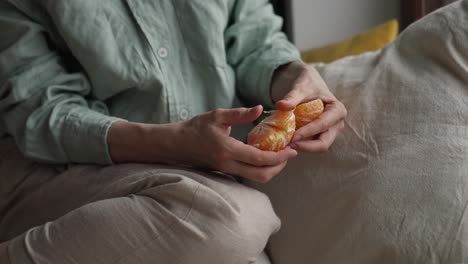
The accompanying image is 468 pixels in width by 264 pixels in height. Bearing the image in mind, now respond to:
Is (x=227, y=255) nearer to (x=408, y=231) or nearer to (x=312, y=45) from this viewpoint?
(x=408, y=231)

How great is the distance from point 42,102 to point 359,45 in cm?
69

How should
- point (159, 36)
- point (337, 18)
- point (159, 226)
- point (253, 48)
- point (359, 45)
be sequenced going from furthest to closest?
point (337, 18), point (359, 45), point (253, 48), point (159, 36), point (159, 226)

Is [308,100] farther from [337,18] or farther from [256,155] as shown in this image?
[337,18]

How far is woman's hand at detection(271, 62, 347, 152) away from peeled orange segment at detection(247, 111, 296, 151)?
0.01 meters

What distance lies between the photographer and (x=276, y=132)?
2.59 ft

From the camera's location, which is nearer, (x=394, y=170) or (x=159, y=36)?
(x=394, y=170)

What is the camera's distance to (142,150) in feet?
2.88

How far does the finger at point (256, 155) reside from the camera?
79cm

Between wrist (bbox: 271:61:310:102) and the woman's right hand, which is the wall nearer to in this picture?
wrist (bbox: 271:61:310:102)

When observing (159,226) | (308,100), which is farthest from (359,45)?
(159,226)

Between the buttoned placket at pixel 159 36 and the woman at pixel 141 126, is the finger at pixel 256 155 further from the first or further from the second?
the buttoned placket at pixel 159 36

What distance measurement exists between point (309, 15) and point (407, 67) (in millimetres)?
687

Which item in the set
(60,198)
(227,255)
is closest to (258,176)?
(227,255)

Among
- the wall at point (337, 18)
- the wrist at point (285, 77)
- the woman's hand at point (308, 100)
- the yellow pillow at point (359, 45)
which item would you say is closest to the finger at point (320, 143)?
the woman's hand at point (308, 100)
